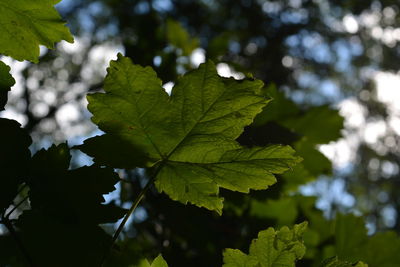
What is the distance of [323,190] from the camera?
12883mm

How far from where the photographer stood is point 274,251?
0.73 metres

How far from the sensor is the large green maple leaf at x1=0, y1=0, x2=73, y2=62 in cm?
75

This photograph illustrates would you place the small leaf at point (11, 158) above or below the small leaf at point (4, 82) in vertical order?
below

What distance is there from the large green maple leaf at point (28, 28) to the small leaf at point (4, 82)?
0.11 feet

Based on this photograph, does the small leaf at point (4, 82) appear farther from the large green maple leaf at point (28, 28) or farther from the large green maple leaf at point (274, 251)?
the large green maple leaf at point (274, 251)

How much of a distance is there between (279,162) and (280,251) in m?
0.16

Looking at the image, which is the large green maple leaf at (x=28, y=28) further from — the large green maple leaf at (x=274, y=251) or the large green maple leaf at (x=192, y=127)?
the large green maple leaf at (x=274, y=251)

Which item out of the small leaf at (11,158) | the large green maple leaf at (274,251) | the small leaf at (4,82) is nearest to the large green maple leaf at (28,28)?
the small leaf at (4,82)

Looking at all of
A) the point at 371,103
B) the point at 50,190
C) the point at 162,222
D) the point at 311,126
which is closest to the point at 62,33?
the point at 50,190

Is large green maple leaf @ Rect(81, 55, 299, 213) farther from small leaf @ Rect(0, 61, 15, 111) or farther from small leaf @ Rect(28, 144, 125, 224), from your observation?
small leaf @ Rect(0, 61, 15, 111)

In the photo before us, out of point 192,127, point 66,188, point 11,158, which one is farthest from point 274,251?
point 11,158

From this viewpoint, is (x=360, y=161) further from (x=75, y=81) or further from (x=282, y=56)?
(x=75, y=81)

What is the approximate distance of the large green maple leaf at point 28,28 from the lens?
29.5 inches

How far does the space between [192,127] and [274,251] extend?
11.0 inches
